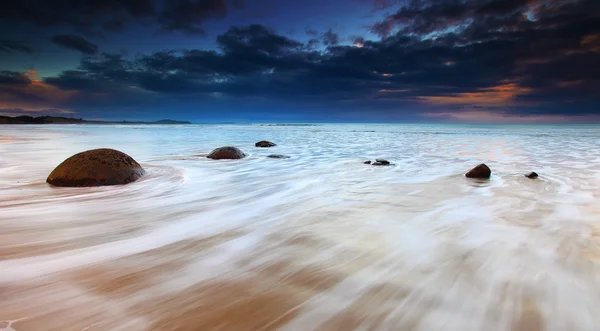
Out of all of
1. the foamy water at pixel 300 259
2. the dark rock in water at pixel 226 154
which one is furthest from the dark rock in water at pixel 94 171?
the dark rock in water at pixel 226 154

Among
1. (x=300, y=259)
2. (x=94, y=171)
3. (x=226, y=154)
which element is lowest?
(x=226, y=154)

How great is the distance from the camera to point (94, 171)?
15.8 feet

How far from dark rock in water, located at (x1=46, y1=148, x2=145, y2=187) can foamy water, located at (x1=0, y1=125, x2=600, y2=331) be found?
271 millimetres

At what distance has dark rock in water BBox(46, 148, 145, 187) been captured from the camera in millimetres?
4734

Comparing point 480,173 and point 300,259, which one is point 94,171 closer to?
point 300,259

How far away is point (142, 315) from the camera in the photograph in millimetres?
1561

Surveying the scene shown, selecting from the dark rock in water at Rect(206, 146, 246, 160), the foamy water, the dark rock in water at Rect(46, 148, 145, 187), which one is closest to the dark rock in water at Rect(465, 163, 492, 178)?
the foamy water

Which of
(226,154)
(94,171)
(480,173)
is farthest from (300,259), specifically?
(226,154)

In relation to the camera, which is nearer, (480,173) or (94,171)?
(94,171)

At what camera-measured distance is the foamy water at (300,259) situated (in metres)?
1.58

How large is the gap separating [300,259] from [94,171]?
4.06 m

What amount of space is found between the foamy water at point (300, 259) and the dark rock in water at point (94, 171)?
0.27 m

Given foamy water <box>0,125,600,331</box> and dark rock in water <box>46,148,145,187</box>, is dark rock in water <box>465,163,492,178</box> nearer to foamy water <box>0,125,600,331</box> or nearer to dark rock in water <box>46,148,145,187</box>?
foamy water <box>0,125,600,331</box>

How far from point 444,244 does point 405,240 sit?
0.97 ft
